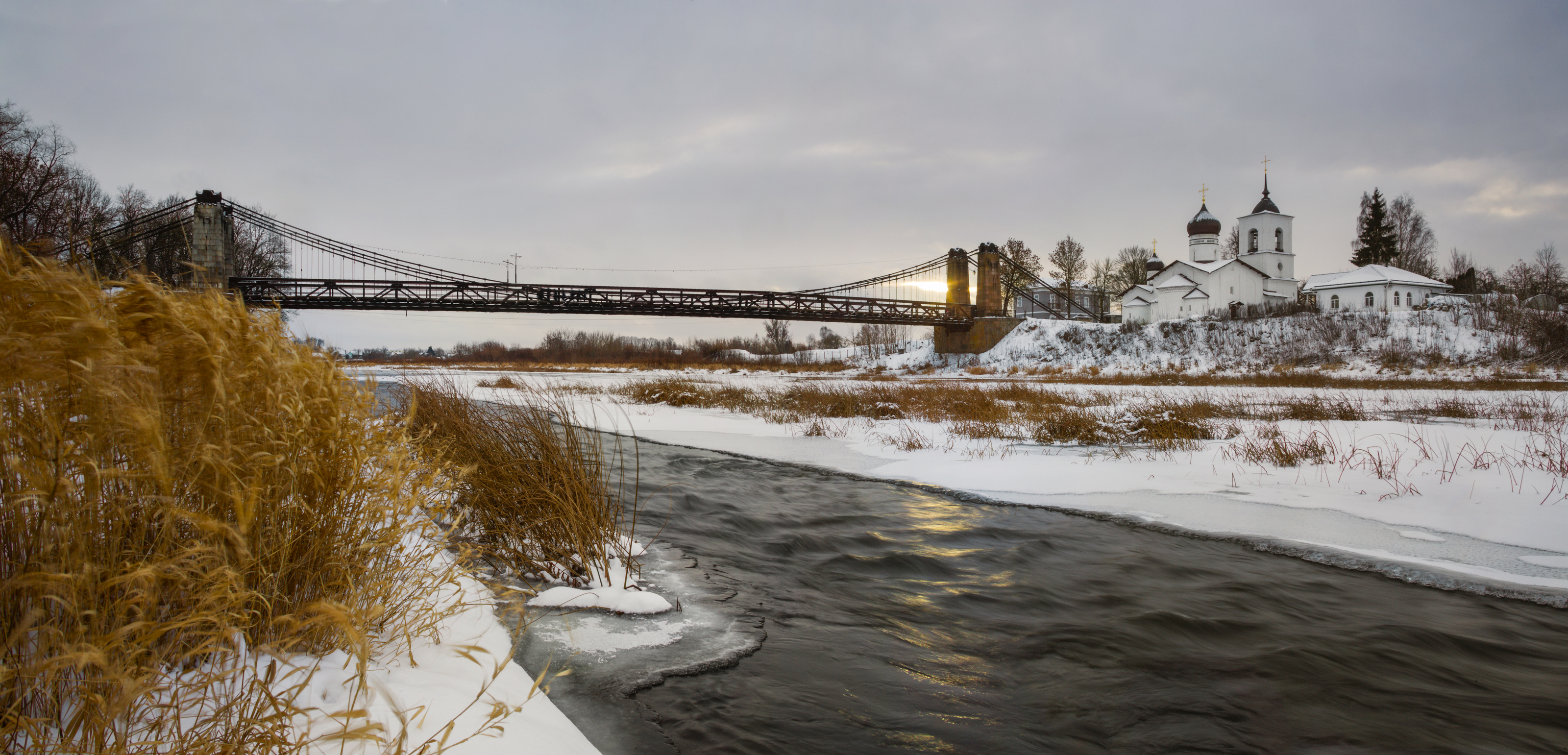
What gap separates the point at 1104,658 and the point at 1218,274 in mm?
55943

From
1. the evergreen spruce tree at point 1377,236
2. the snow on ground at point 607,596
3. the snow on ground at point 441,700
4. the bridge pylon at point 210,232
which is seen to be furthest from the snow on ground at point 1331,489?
the evergreen spruce tree at point 1377,236

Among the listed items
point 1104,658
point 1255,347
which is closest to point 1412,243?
point 1255,347

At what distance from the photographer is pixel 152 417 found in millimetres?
1450

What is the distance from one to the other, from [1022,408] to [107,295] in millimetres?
12997

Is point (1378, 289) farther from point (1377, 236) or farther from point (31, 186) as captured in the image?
point (31, 186)

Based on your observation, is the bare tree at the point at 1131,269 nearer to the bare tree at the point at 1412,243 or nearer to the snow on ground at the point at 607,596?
the bare tree at the point at 1412,243

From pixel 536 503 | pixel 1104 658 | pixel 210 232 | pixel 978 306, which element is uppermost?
pixel 210 232

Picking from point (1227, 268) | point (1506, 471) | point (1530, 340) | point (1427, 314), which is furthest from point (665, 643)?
point (1227, 268)

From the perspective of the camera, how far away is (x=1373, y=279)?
157ft

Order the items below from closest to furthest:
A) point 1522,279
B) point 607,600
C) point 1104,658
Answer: point 1104,658
point 607,600
point 1522,279

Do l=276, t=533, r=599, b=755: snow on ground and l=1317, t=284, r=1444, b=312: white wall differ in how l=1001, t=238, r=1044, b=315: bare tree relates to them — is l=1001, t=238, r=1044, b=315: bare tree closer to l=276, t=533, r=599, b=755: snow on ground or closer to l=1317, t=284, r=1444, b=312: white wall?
l=1317, t=284, r=1444, b=312: white wall

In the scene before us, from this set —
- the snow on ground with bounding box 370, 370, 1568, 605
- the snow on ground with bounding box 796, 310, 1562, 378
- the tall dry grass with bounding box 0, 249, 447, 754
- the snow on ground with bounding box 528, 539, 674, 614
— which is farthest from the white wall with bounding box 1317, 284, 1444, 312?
the tall dry grass with bounding box 0, 249, 447, 754

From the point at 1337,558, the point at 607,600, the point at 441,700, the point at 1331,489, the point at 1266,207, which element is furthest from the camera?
the point at 1266,207

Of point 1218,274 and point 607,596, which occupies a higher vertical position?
point 1218,274
